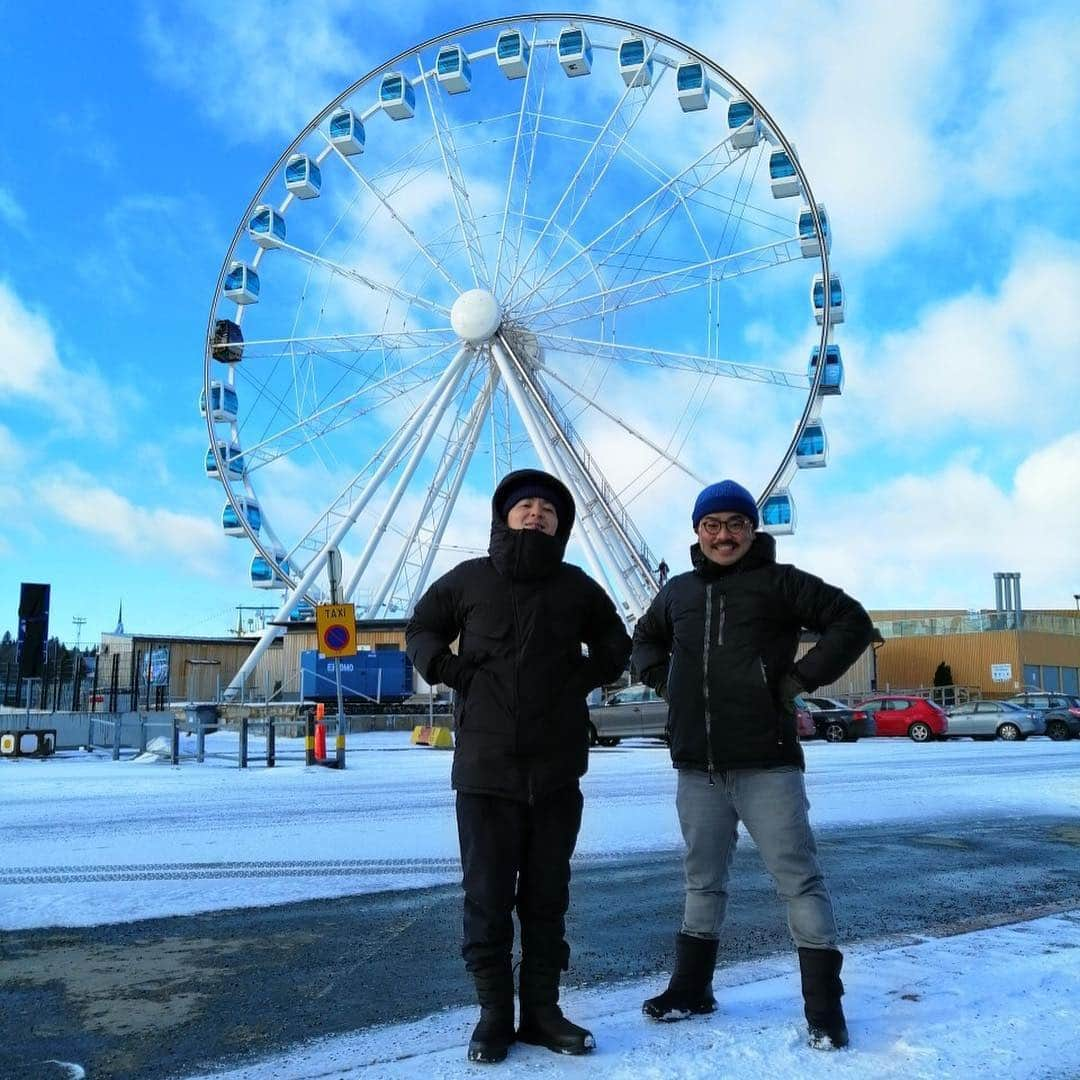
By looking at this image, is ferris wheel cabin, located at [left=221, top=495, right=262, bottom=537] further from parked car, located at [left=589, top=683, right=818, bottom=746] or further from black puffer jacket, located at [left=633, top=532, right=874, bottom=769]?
black puffer jacket, located at [left=633, top=532, right=874, bottom=769]

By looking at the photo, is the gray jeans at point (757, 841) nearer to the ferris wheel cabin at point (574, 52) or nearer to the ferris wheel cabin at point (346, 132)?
the ferris wheel cabin at point (574, 52)

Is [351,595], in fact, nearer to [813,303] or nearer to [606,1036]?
[813,303]

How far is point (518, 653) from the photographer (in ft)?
10.3

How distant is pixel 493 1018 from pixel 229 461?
88.1ft

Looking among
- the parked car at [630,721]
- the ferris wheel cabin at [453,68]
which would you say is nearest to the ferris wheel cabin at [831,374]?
the parked car at [630,721]

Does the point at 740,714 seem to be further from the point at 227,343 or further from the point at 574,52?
the point at 227,343

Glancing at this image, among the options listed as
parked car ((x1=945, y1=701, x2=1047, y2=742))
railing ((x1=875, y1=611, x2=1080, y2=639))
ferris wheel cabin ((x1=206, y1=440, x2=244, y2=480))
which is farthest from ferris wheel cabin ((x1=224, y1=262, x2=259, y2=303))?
railing ((x1=875, y1=611, x2=1080, y2=639))

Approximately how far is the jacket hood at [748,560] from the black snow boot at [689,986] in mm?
1098

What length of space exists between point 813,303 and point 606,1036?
2395cm

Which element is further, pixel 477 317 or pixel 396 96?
pixel 396 96

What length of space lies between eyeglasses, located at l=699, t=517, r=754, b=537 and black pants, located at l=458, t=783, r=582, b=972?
90cm

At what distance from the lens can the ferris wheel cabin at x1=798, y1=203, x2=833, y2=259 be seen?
24.8m

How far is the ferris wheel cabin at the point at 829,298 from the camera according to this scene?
81.5 feet

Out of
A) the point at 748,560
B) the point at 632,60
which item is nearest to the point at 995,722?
the point at 632,60
